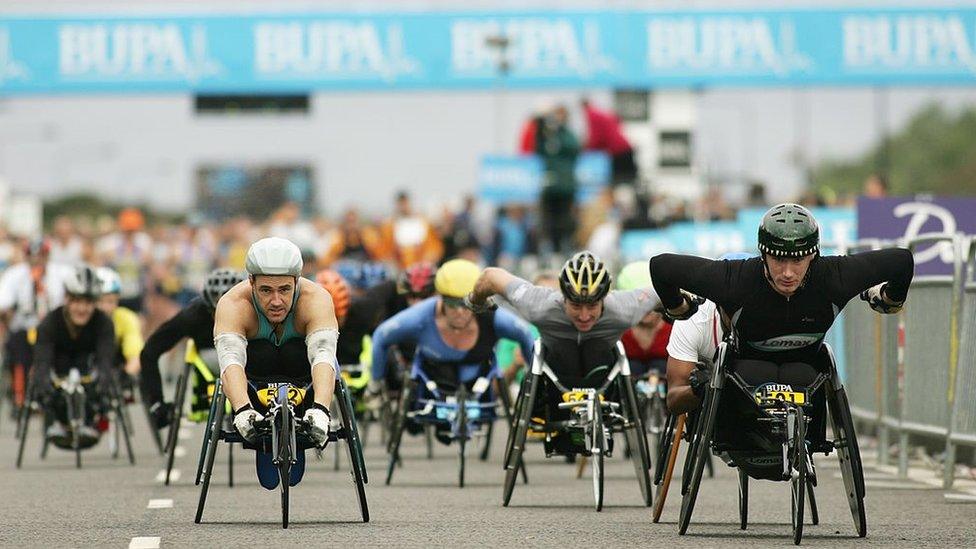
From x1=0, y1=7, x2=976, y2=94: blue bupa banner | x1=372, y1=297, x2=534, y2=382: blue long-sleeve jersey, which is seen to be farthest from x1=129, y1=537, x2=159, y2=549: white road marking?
x1=0, y1=7, x2=976, y2=94: blue bupa banner

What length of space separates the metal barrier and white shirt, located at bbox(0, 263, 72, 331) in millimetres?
11665

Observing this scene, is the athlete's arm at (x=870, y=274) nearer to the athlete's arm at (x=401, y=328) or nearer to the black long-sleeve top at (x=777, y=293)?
the black long-sleeve top at (x=777, y=293)

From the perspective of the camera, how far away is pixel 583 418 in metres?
14.3

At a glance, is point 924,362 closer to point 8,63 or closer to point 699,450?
point 699,450

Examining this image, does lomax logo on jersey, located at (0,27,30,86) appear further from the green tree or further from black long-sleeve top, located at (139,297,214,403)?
the green tree

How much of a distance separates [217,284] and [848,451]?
20.8ft

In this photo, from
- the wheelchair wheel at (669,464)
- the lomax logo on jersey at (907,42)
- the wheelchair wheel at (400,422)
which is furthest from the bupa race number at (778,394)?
the lomax logo on jersey at (907,42)

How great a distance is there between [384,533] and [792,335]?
240cm

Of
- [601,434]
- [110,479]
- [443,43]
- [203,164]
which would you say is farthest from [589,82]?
[203,164]

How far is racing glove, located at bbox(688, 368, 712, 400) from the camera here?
11781 millimetres

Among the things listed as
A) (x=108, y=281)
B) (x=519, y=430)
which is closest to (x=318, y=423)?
(x=519, y=430)

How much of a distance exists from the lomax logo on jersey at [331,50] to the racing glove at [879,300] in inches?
1105

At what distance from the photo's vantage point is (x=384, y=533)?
12180mm

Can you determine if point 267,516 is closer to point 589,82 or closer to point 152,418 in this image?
point 152,418
